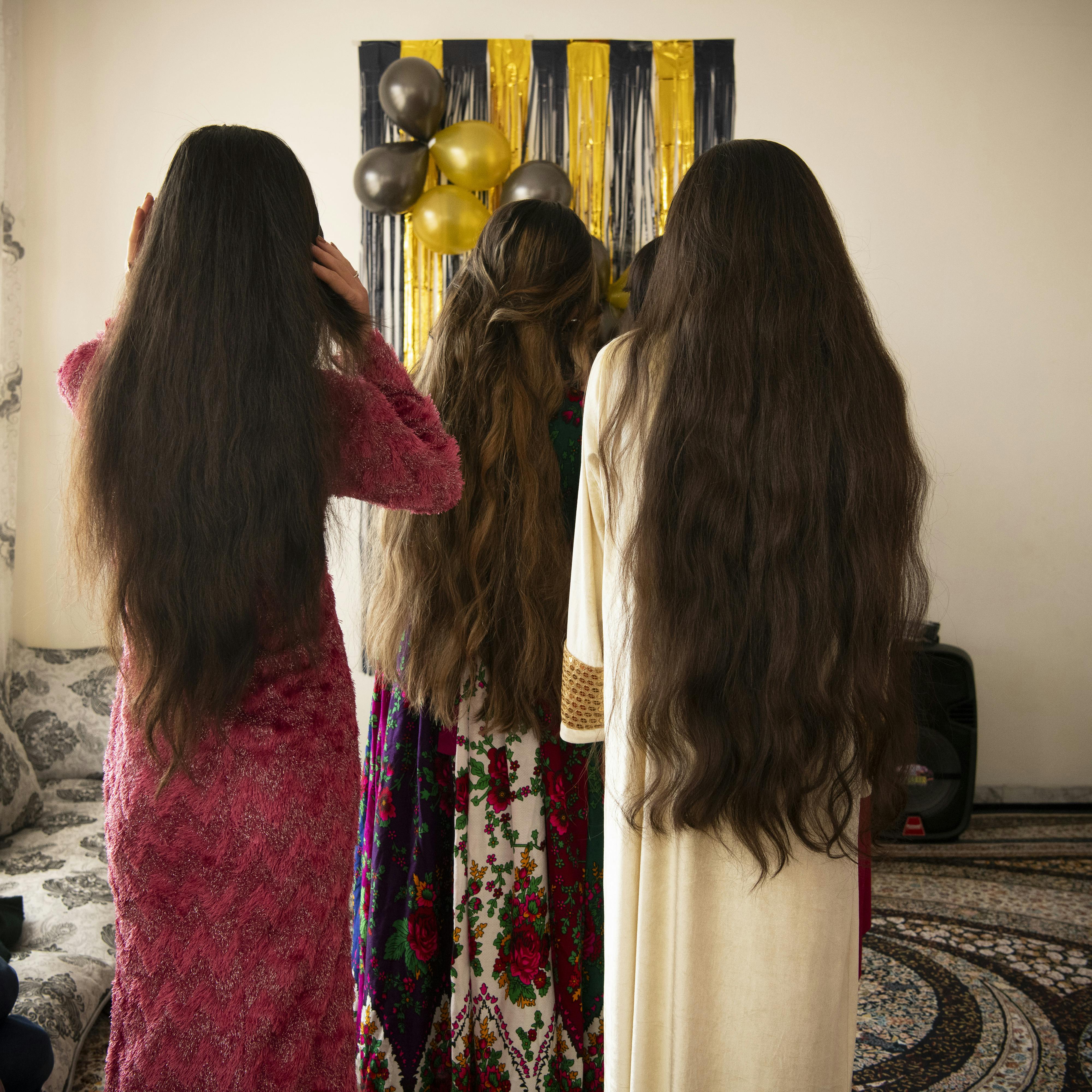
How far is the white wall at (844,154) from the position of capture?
3.16 m

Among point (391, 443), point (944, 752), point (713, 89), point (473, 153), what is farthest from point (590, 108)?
point (944, 752)

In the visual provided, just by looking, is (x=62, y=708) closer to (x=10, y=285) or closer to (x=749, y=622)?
(x=10, y=285)

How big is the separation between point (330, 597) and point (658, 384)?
522 mm

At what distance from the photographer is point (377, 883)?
155 cm

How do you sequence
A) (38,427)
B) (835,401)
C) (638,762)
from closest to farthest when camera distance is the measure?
(835,401), (638,762), (38,427)

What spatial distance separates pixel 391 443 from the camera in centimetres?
117

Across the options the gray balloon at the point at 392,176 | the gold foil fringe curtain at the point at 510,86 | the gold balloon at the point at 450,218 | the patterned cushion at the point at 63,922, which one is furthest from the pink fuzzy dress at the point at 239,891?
the gold foil fringe curtain at the point at 510,86

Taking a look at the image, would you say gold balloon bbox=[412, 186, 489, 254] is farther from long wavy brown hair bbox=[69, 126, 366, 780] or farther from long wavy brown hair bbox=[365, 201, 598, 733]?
long wavy brown hair bbox=[69, 126, 366, 780]

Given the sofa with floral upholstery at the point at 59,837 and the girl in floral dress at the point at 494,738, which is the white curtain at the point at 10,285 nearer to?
the sofa with floral upholstery at the point at 59,837

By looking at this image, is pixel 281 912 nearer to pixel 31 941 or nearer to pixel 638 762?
pixel 638 762

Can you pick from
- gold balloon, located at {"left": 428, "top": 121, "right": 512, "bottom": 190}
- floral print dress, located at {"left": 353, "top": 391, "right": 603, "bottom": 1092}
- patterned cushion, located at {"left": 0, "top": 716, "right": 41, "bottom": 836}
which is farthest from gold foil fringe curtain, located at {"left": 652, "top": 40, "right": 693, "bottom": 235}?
patterned cushion, located at {"left": 0, "top": 716, "right": 41, "bottom": 836}

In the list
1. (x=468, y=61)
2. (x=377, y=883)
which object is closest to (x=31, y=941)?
(x=377, y=883)

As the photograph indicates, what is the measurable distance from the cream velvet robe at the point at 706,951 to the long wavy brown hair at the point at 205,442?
0.38 metres

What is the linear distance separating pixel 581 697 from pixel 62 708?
84.3 inches
